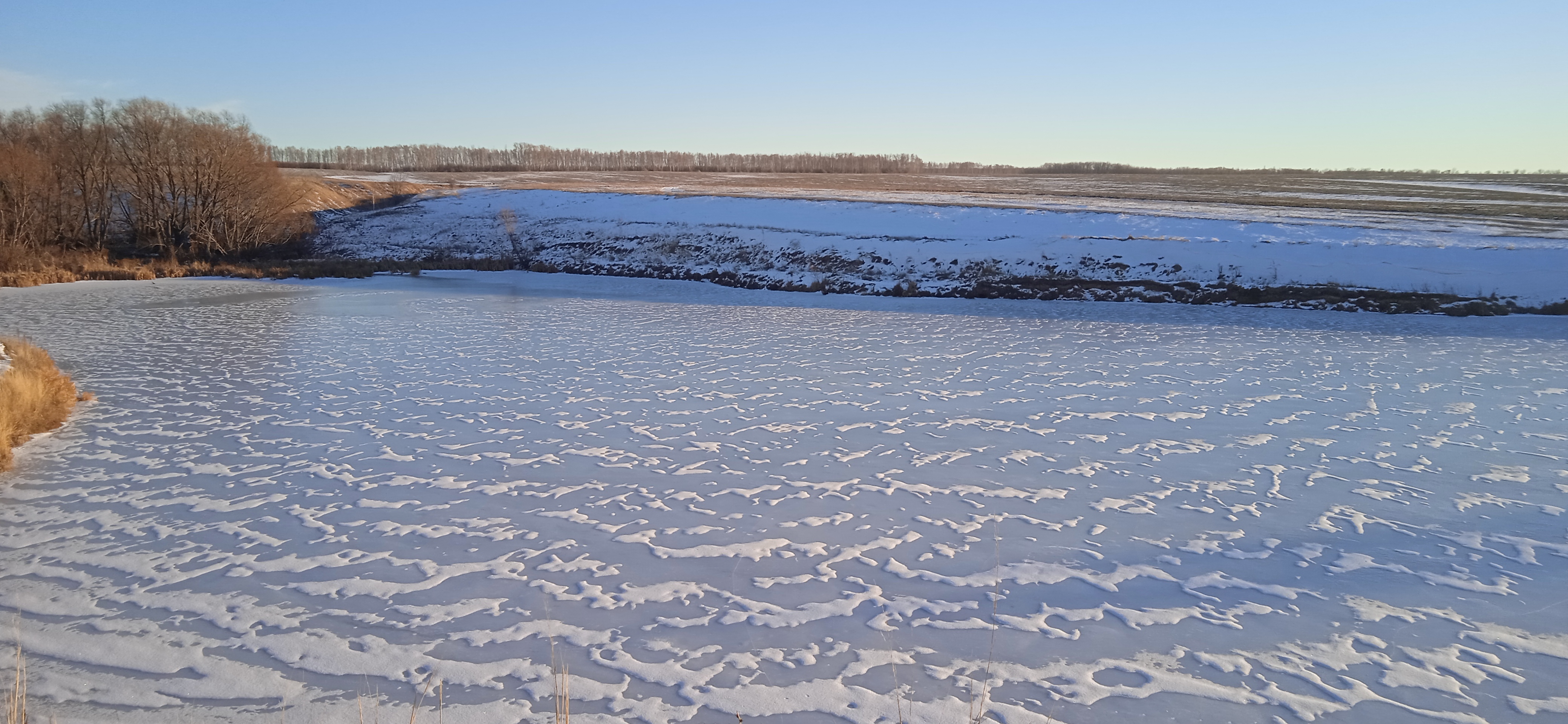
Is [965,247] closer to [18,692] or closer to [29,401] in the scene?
[29,401]

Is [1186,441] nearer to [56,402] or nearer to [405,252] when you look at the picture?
[56,402]

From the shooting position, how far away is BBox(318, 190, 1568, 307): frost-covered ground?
2275 centimetres

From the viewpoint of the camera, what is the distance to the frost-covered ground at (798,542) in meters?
4.59

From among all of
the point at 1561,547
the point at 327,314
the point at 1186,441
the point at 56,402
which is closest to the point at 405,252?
the point at 327,314

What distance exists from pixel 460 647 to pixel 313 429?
5.95 metres

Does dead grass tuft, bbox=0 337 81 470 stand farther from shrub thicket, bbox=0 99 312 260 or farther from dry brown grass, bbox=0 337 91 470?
shrub thicket, bbox=0 99 312 260

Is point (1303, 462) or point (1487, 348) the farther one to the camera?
point (1487, 348)

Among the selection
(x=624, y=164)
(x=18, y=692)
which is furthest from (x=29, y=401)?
(x=624, y=164)

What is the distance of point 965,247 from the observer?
2738cm

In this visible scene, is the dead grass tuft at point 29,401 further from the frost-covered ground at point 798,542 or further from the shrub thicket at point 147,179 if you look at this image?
the shrub thicket at point 147,179

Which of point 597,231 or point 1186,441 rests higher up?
point 597,231

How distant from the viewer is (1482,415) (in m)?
10.3

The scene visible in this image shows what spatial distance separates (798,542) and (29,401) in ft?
29.4

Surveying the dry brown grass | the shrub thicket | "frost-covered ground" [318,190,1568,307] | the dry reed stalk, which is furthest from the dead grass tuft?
the shrub thicket
